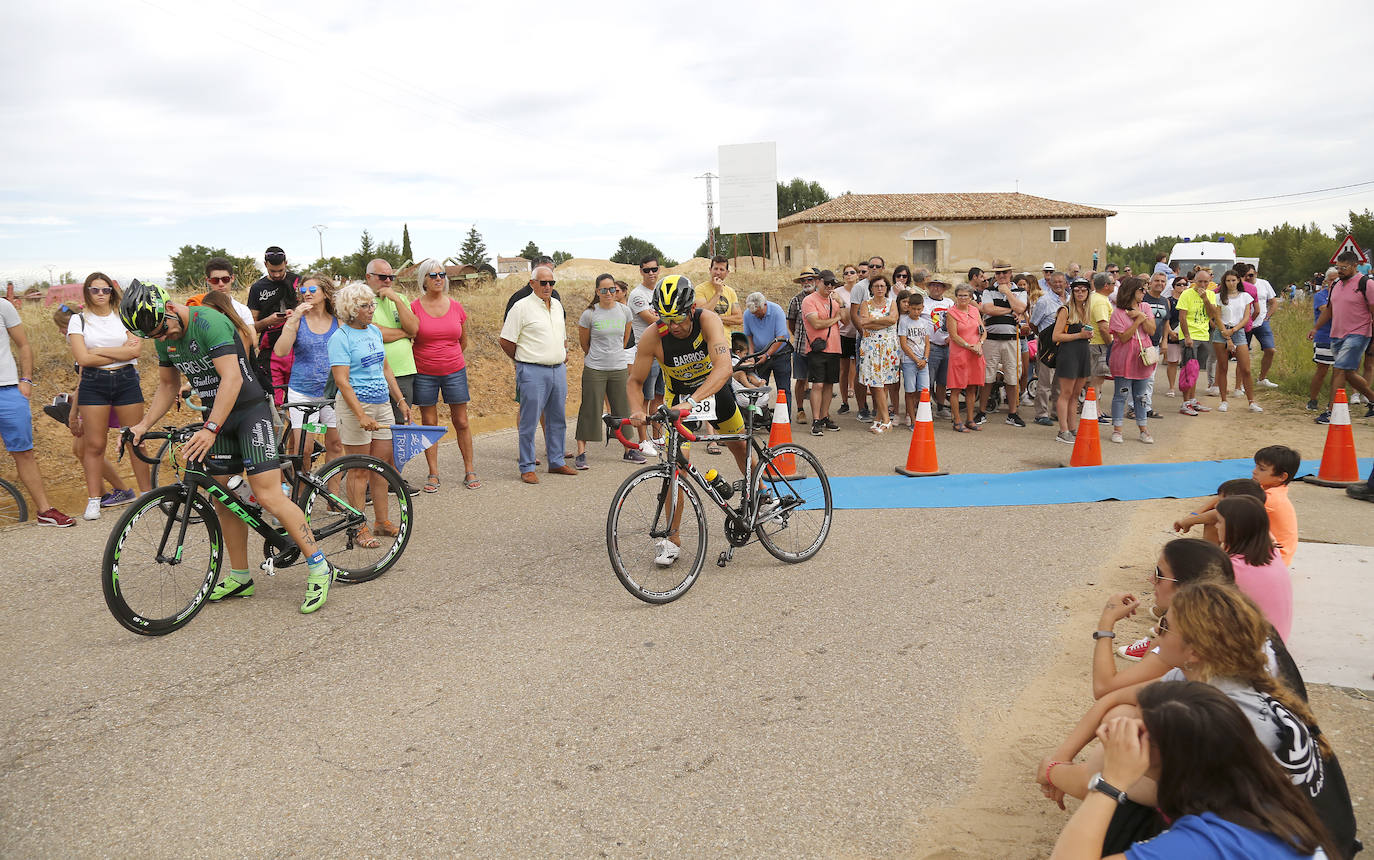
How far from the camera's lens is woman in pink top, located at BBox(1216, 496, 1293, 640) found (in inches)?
148

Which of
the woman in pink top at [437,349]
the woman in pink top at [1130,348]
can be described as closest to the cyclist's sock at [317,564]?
the woman in pink top at [437,349]

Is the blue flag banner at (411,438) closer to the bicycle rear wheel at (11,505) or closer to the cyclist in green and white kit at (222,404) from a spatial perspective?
the cyclist in green and white kit at (222,404)

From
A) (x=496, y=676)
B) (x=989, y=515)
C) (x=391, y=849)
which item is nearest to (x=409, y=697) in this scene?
(x=496, y=676)

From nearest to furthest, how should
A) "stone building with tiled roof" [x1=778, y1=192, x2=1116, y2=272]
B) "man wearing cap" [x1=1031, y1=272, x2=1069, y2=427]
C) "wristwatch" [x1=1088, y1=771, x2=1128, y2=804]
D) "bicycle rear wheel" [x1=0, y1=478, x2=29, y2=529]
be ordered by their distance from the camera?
"wristwatch" [x1=1088, y1=771, x2=1128, y2=804], "bicycle rear wheel" [x1=0, y1=478, x2=29, y2=529], "man wearing cap" [x1=1031, y1=272, x2=1069, y2=427], "stone building with tiled roof" [x1=778, y1=192, x2=1116, y2=272]

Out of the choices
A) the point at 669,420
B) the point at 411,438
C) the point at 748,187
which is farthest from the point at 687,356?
the point at 748,187

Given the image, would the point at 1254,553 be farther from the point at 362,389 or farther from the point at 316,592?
the point at 362,389

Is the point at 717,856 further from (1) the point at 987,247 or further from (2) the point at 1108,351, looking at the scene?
(1) the point at 987,247

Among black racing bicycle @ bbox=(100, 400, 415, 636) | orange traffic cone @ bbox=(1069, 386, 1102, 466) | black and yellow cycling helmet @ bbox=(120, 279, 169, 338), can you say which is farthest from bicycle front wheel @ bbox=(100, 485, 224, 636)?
orange traffic cone @ bbox=(1069, 386, 1102, 466)

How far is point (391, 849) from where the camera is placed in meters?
3.10

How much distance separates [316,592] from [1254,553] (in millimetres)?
4934

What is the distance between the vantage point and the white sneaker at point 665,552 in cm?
576

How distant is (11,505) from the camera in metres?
7.99

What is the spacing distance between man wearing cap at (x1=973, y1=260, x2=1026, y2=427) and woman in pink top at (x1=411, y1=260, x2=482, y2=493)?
6.94 m

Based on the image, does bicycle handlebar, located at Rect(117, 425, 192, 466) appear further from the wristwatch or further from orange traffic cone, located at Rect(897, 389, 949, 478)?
orange traffic cone, located at Rect(897, 389, 949, 478)
